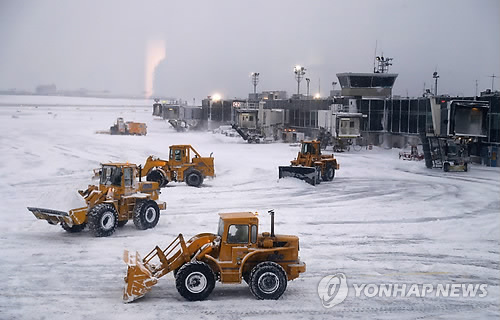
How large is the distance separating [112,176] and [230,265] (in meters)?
9.02

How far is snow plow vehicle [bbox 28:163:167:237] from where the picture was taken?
19031 mm

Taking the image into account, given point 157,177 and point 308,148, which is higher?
point 308,148

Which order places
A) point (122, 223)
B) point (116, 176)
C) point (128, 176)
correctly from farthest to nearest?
point (122, 223)
point (128, 176)
point (116, 176)

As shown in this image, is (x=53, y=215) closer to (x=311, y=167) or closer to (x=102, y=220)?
(x=102, y=220)

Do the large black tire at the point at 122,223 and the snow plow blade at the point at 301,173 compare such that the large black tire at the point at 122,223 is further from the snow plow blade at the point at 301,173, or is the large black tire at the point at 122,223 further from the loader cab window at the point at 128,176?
the snow plow blade at the point at 301,173

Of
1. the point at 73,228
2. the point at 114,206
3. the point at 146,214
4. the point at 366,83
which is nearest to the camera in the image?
the point at 73,228

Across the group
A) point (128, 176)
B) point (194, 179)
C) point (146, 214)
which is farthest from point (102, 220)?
point (194, 179)

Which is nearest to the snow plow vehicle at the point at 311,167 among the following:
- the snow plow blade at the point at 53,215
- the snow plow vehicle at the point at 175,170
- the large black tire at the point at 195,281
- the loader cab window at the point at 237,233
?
the snow plow vehicle at the point at 175,170

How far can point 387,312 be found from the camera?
12.8m

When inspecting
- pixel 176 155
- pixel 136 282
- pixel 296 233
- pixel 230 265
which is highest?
pixel 176 155

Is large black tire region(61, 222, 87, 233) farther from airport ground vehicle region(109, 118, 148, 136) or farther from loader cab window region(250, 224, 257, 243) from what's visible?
airport ground vehicle region(109, 118, 148, 136)

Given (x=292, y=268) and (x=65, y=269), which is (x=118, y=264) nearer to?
(x=65, y=269)

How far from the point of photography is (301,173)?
33.0 metres

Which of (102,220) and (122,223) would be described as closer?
(102,220)
